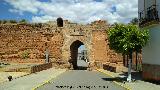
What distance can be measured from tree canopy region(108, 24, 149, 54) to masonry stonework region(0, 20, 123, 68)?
20.5m

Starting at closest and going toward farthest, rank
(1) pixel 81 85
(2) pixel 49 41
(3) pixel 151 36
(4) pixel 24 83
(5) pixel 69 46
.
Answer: (1) pixel 81 85 < (4) pixel 24 83 < (3) pixel 151 36 < (5) pixel 69 46 < (2) pixel 49 41

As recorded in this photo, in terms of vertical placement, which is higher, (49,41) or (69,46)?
(49,41)

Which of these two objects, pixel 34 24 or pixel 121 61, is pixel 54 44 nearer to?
pixel 34 24

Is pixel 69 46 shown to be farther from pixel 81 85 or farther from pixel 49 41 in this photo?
pixel 81 85

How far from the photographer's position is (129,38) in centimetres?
2328

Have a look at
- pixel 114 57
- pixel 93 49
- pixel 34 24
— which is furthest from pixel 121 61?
pixel 34 24

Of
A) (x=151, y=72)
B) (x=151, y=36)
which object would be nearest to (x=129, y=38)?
(x=151, y=36)

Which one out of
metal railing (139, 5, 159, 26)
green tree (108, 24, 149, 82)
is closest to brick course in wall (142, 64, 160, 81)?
green tree (108, 24, 149, 82)

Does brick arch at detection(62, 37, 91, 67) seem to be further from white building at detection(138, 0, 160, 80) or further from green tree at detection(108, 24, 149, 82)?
green tree at detection(108, 24, 149, 82)

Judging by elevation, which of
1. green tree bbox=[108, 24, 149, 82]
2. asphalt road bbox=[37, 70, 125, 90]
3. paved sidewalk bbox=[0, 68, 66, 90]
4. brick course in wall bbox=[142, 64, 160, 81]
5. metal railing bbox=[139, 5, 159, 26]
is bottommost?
asphalt road bbox=[37, 70, 125, 90]

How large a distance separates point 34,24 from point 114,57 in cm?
1130

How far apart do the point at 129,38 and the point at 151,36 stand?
5.03 feet

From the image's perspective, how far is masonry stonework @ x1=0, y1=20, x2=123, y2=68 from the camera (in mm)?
44875

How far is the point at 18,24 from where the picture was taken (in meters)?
45.2
